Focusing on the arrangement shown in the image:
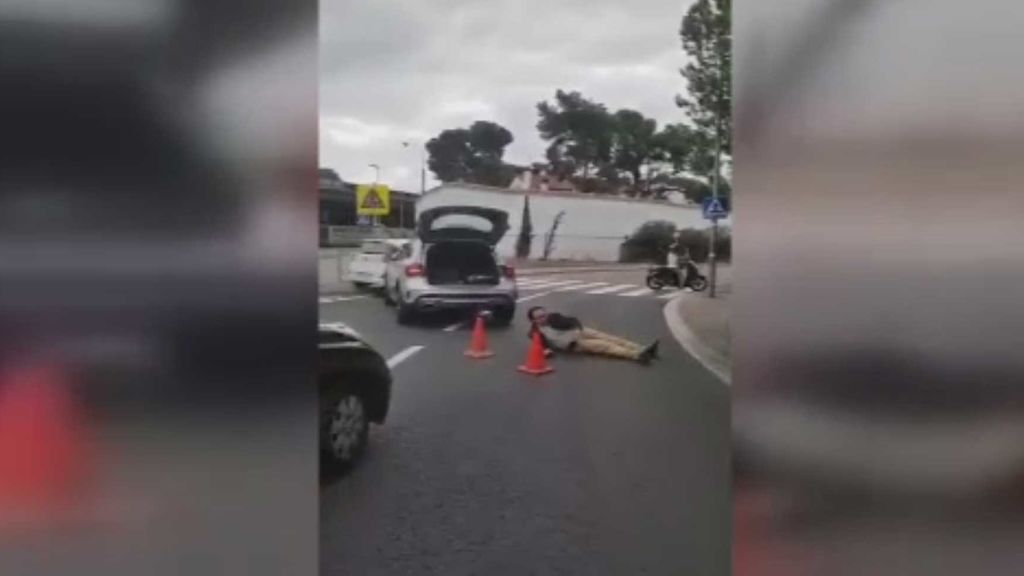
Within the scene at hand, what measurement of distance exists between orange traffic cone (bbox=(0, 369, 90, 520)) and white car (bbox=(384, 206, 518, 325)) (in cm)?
68

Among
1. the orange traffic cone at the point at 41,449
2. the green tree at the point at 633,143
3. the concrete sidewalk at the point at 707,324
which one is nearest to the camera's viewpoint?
the orange traffic cone at the point at 41,449

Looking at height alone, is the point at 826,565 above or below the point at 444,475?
below

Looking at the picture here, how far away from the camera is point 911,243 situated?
65.1 inches

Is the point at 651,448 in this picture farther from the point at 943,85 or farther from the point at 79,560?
the point at 79,560

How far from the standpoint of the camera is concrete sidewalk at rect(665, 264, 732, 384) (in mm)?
1740

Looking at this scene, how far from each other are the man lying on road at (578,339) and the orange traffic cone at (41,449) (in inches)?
37.4

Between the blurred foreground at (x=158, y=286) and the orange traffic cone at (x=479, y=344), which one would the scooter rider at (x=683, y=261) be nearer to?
the orange traffic cone at (x=479, y=344)

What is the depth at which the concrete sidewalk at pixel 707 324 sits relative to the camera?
174 cm

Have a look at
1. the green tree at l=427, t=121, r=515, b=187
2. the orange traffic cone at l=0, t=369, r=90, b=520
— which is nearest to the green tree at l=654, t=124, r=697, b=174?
the green tree at l=427, t=121, r=515, b=187

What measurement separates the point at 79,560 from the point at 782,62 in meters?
1.72

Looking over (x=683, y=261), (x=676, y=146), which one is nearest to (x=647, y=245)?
(x=683, y=261)

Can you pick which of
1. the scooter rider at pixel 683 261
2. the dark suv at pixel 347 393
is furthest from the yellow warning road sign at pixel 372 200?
the scooter rider at pixel 683 261

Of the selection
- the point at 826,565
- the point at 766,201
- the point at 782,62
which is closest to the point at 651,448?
the point at 826,565

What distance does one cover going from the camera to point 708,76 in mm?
1799
